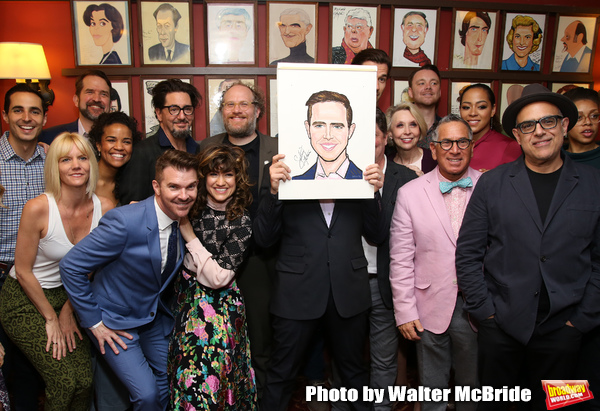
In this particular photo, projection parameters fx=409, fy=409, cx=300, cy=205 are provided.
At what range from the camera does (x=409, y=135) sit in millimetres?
2676

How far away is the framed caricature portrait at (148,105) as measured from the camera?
13.0 ft

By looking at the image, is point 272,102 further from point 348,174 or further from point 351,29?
point 348,174

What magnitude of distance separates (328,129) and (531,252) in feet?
3.67

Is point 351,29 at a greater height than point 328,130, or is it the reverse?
point 351,29

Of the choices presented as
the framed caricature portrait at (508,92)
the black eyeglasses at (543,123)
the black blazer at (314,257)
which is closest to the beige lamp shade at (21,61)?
the black blazer at (314,257)

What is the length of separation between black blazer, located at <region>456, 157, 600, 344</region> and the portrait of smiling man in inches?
123

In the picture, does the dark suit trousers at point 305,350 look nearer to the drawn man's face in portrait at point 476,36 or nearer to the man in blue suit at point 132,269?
the man in blue suit at point 132,269

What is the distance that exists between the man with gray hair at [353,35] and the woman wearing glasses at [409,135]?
1521mm

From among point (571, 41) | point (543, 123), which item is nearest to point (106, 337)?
point (543, 123)

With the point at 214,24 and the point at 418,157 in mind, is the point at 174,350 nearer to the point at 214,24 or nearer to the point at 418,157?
the point at 418,157

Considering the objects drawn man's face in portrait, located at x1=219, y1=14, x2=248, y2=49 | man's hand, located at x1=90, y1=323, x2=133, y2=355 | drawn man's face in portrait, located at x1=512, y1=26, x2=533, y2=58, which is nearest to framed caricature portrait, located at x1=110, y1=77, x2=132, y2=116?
drawn man's face in portrait, located at x1=219, y1=14, x2=248, y2=49

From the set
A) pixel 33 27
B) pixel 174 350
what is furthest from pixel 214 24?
pixel 174 350

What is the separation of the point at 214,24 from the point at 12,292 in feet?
9.44
